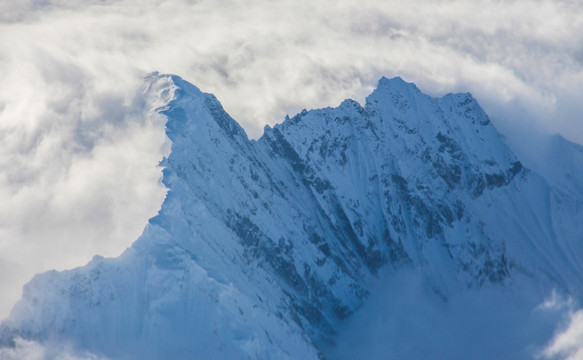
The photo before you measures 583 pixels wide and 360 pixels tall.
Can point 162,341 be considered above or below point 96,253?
below

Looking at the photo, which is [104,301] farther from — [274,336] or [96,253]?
[274,336]

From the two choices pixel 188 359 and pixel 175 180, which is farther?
pixel 175 180

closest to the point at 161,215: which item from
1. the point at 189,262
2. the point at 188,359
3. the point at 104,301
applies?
the point at 189,262

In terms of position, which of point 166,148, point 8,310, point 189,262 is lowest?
point 189,262

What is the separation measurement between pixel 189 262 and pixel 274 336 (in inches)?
1055

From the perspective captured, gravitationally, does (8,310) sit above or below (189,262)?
above

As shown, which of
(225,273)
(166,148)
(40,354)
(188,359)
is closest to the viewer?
(40,354)

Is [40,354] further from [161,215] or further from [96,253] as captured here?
[161,215]

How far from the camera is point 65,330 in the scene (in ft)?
489

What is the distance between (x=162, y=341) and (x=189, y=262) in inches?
738

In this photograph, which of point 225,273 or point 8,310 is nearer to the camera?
point 8,310

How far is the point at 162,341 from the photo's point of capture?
154 metres

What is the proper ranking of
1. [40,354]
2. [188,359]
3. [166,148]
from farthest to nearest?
[166,148]
[188,359]
[40,354]

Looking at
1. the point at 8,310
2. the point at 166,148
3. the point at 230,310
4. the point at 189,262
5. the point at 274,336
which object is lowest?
the point at 274,336
